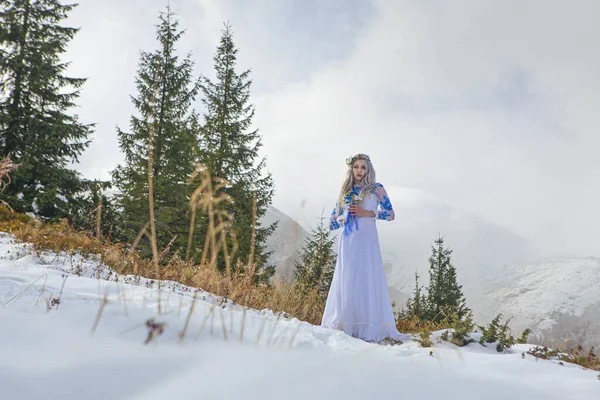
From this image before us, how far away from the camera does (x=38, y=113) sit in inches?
646

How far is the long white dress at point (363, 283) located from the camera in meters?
4.97

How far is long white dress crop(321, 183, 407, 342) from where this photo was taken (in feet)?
16.3

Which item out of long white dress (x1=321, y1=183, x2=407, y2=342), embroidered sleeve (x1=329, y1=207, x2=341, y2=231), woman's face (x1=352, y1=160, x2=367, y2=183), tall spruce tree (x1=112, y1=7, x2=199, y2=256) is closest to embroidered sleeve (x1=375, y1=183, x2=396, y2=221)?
long white dress (x1=321, y1=183, x2=407, y2=342)

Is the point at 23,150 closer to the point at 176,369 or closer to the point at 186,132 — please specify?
the point at 186,132

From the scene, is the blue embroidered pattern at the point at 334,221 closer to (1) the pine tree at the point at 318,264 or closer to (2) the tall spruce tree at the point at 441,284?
(1) the pine tree at the point at 318,264

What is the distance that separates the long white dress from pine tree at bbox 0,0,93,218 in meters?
14.1

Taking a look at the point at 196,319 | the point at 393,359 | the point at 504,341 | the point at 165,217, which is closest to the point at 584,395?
the point at 393,359

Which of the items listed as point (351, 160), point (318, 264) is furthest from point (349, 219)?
point (318, 264)

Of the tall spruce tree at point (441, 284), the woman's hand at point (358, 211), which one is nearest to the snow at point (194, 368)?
the woman's hand at point (358, 211)

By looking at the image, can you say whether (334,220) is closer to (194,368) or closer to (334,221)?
(334,221)

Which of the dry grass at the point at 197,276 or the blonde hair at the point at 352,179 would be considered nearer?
the dry grass at the point at 197,276

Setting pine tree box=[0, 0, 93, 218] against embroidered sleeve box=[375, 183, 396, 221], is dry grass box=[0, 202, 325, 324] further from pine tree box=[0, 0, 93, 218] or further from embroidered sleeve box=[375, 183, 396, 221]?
pine tree box=[0, 0, 93, 218]

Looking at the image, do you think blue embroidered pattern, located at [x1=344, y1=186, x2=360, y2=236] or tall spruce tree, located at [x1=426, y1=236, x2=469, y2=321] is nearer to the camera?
blue embroidered pattern, located at [x1=344, y1=186, x2=360, y2=236]

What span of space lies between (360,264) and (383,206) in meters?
0.93
